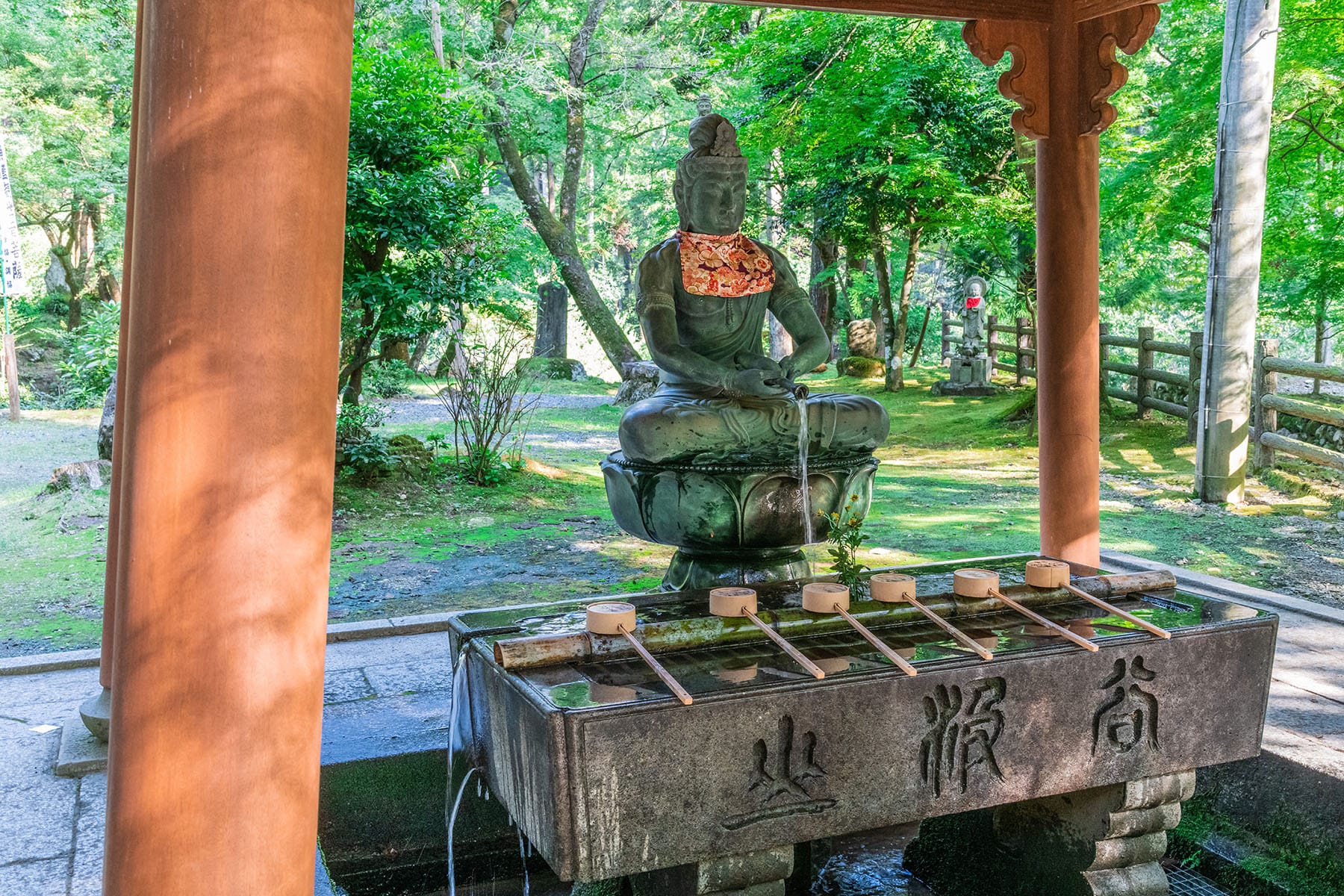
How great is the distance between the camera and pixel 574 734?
2.24 m

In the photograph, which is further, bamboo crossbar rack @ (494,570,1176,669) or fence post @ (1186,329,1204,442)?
fence post @ (1186,329,1204,442)

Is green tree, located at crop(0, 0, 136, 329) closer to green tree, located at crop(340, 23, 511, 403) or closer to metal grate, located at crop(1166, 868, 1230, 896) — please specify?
green tree, located at crop(340, 23, 511, 403)

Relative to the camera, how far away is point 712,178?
13.3 ft

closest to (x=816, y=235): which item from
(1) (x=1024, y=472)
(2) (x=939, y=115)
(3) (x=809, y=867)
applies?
(2) (x=939, y=115)

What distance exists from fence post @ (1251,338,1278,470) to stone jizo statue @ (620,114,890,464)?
7258mm

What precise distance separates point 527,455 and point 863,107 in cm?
604

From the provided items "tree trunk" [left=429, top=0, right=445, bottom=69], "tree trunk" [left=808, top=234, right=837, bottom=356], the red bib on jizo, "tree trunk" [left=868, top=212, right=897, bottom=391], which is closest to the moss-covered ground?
the red bib on jizo

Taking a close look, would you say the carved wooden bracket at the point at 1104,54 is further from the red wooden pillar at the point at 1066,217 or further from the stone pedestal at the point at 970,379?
the stone pedestal at the point at 970,379

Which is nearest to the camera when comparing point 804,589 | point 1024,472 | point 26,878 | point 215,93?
point 215,93

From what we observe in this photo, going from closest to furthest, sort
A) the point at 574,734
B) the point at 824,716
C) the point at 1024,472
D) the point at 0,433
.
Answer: the point at 574,734
the point at 824,716
the point at 1024,472
the point at 0,433

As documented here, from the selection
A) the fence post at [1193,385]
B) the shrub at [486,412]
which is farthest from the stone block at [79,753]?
the fence post at [1193,385]

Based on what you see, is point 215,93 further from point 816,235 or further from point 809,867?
point 816,235

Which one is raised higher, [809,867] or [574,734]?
[574,734]

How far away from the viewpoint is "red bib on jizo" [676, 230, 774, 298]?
414 cm
